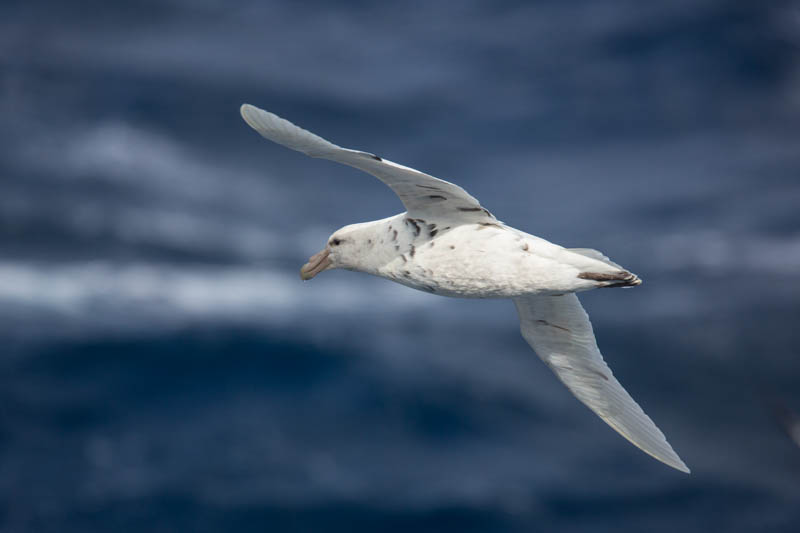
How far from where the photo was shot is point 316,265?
873 cm

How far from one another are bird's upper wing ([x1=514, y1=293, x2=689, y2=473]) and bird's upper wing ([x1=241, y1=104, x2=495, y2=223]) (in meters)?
1.89

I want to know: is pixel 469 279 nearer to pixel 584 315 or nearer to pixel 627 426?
pixel 584 315

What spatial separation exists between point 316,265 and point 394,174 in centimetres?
212

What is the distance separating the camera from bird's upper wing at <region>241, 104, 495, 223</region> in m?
6.27

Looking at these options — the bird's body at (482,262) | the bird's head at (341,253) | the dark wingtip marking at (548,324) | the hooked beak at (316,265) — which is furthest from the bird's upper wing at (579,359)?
the hooked beak at (316,265)

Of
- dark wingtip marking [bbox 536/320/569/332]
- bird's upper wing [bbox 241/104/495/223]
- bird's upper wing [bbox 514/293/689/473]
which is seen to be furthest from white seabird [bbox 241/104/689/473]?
dark wingtip marking [bbox 536/320/569/332]

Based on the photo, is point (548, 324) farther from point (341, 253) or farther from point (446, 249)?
point (341, 253)

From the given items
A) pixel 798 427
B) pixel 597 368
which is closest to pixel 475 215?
pixel 597 368

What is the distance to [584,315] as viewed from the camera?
902cm

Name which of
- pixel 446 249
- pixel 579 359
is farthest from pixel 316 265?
pixel 579 359

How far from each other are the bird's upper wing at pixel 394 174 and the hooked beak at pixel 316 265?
1.39 meters

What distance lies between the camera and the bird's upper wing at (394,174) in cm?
627

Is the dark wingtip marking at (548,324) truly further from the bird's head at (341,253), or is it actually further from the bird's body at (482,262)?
the bird's head at (341,253)

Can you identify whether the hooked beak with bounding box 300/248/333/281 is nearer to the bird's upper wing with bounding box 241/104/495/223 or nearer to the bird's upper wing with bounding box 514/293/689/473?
the bird's upper wing with bounding box 241/104/495/223
